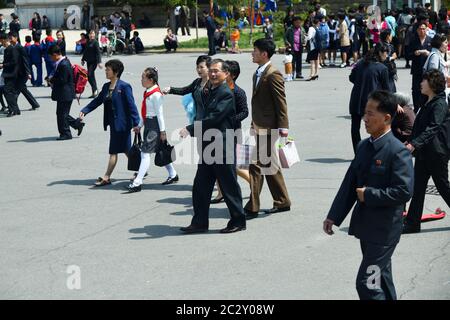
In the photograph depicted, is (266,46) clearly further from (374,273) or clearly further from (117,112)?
(374,273)

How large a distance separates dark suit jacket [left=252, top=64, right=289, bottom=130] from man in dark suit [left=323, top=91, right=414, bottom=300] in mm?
3767

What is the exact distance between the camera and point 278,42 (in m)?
36.9

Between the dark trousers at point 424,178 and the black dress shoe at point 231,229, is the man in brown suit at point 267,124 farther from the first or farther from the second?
the dark trousers at point 424,178

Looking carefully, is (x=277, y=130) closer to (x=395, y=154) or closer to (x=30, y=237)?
(x=30, y=237)

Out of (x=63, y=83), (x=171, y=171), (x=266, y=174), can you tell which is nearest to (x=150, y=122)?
(x=171, y=171)

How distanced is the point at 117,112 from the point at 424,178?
4.38 meters

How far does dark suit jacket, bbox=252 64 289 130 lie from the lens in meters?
9.48

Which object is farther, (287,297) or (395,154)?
(287,297)

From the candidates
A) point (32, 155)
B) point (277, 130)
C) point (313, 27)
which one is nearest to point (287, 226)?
point (277, 130)

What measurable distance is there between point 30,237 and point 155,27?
43.9 metres

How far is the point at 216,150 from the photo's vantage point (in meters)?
8.76

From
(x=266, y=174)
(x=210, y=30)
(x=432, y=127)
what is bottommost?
(x=266, y=174)

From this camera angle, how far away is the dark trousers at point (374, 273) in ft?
18.5

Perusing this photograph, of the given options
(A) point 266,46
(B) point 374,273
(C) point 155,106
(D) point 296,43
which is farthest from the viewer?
(D) point 296,43
